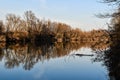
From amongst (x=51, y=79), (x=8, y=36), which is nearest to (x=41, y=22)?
(x=8, y=36)

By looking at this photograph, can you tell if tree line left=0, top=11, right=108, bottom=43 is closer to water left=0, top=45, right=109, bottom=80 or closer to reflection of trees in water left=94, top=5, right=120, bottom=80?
water left=0, top=45, right=109, bottom=80

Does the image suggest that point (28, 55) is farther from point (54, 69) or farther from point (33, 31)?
point (33, 31)

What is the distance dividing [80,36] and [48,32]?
1694 centimetres

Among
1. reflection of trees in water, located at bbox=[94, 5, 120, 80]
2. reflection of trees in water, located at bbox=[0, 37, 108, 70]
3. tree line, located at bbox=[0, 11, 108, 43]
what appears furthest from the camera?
tree line, located at bbox=[0, 11, 108, 43]

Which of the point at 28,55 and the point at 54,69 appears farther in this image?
the point at 28,55

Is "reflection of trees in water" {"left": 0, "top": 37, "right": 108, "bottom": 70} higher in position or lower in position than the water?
higher

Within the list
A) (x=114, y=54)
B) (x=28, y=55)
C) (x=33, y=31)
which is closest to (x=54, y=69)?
(x=114, y=54)

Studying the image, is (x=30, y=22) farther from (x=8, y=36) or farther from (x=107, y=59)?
(x=107, y=59)

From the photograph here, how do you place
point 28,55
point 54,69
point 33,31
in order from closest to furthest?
point 54,69 → point 28,55 → point 33,31

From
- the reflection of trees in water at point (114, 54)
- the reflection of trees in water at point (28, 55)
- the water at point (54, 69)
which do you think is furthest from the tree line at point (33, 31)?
the reflection of trees in water at point (114, 54)

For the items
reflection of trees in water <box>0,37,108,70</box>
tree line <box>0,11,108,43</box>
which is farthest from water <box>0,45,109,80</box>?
tree line <box>0,11,108,43</box>

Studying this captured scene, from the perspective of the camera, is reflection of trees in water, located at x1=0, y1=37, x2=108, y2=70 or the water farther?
reflection of trees in water, located at x1=0, y1=37, x2=108, y2=70

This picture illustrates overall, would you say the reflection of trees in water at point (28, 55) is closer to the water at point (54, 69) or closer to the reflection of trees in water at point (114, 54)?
the water at point (54, 69)

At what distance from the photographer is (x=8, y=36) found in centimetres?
6338
